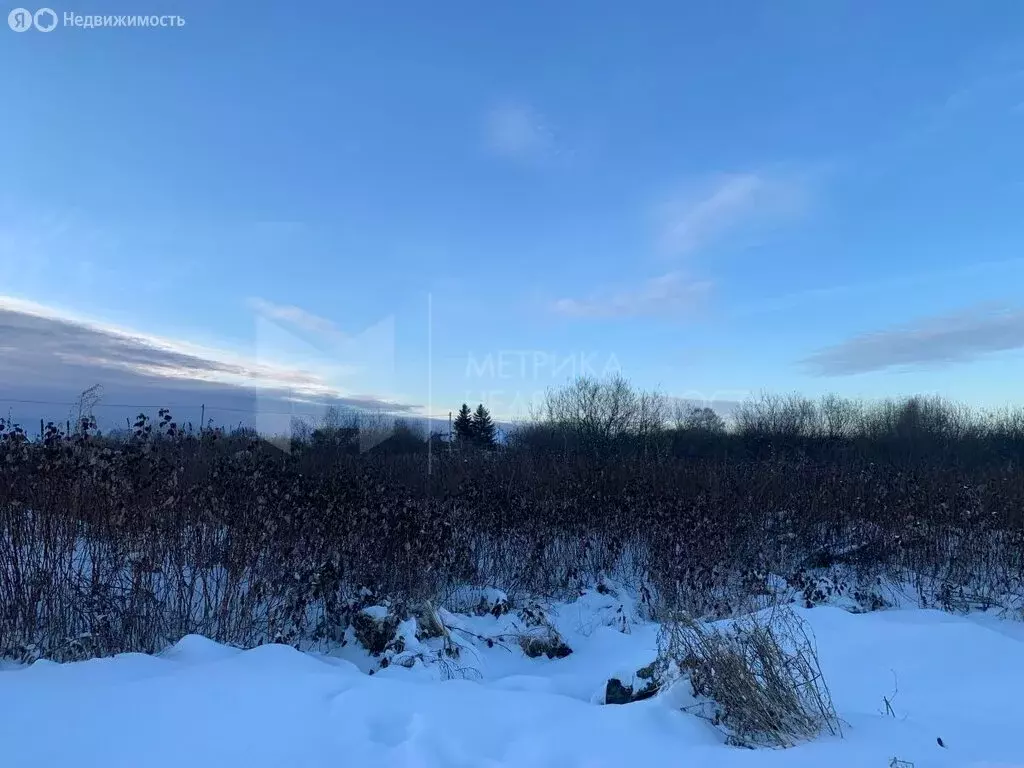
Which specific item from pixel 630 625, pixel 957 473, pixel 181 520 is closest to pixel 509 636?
pixel 630 625

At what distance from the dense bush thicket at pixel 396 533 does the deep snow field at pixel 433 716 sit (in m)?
0.67

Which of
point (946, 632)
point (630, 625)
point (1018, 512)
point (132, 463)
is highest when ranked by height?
point (132, 463)

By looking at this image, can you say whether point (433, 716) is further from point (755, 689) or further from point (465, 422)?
point (465, 422)

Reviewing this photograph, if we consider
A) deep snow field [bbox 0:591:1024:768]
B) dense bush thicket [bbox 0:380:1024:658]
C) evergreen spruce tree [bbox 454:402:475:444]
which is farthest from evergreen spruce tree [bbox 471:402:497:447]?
deep snow field [bbox 0:591:1024:768]

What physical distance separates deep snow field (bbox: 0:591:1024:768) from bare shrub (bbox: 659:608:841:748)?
10 cm

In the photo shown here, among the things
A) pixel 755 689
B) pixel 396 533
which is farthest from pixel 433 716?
pixel 396 533

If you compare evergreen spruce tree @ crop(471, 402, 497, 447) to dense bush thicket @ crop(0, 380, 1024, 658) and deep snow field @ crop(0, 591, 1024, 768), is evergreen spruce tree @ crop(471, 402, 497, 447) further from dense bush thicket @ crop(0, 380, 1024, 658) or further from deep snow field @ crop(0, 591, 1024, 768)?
deep snow field @ crop(0, 591, 1024, 768)

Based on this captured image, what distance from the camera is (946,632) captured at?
471 cm

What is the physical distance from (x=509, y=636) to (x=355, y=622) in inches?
53.1

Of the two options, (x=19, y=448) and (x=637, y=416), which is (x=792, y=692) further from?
(x=637, y=416)

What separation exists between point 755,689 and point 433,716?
5.58 feet

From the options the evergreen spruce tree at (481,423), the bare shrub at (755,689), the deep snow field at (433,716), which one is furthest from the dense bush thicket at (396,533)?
the evergreen spruce tree at (481,423)

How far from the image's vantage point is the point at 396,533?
6.00 metres

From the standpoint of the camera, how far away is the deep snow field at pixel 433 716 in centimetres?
279
